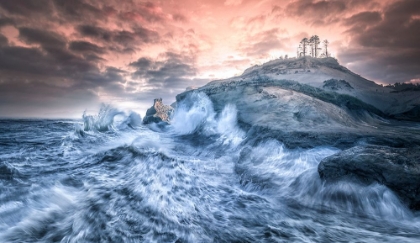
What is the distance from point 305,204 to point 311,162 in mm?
1798

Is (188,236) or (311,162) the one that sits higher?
(311,162)

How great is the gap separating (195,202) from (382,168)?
3577 millimetres

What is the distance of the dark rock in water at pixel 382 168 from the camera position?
11.1 ft

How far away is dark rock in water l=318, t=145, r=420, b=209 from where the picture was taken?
3375mm

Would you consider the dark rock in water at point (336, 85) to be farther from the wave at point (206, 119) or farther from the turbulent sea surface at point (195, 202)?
the turbulent sea surface at point (195, 202)

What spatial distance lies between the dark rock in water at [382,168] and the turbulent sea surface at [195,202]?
19 cm

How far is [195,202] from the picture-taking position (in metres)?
3.93

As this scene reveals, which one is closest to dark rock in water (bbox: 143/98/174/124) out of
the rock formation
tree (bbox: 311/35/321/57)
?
the rock formation

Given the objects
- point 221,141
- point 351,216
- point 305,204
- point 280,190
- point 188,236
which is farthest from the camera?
point 221,141

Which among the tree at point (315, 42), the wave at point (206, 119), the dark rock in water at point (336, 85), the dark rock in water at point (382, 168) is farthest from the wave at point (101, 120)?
the tree at point (315, 42)

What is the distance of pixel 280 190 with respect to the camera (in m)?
4.54

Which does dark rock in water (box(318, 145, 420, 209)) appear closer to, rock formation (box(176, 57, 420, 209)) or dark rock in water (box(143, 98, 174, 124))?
rock formation (box(176, 57, 420, 209))

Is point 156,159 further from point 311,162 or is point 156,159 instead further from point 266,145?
point 311,162

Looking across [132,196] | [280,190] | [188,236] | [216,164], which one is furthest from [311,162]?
[132,196]
